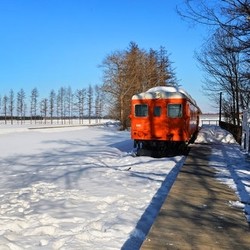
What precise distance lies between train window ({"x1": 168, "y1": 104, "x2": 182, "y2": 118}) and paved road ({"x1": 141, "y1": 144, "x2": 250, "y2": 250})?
27.3ft

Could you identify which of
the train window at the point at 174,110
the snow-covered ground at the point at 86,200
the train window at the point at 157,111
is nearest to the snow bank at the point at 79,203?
the snow-covered ground at the point at 86,200

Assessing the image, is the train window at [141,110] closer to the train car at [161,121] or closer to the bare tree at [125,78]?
the train car at [161,121]

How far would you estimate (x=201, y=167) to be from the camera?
1327 cm

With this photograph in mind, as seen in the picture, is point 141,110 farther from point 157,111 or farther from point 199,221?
point 199,221

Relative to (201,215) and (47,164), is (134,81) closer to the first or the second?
(47,164)

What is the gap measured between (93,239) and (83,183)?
4.95 m

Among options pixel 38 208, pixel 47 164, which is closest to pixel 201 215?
pixel 38 208

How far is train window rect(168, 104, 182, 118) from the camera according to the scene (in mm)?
18131

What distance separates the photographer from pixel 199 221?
254 inches

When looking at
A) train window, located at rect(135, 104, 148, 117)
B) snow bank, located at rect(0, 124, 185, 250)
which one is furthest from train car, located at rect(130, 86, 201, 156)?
snow bank, located at rect(0, 124, 185, 250)

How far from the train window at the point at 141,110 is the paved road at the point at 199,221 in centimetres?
893

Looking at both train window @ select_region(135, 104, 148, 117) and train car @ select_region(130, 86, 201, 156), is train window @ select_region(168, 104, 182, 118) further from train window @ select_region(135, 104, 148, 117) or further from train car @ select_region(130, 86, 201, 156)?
train window @ select_region(135, 104, 148, 117)

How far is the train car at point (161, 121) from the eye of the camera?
18141 millimetres

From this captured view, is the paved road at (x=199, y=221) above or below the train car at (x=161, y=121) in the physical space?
below
